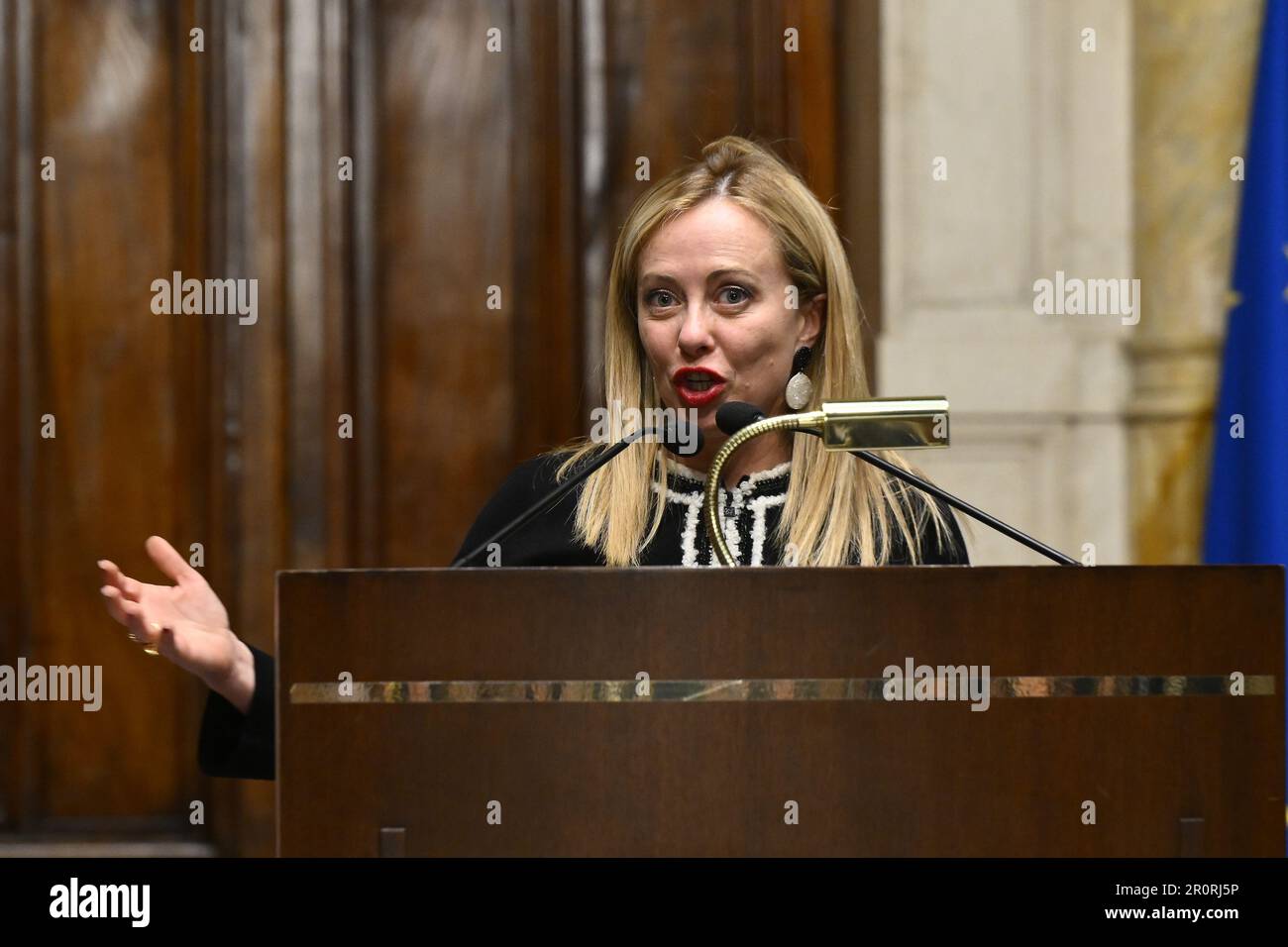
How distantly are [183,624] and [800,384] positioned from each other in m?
0.95

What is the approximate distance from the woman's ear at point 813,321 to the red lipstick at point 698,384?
0.66ft

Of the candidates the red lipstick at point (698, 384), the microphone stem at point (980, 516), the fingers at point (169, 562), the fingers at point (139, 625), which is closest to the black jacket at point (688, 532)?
the red lipstick at point (698, 384)

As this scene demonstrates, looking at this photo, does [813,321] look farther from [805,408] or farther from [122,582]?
[122,582]

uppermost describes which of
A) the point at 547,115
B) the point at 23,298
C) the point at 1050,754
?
the point at 547,115

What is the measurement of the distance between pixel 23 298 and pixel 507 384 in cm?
108

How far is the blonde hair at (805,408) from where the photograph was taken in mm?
1898

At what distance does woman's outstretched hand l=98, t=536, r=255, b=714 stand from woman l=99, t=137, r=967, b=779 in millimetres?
510

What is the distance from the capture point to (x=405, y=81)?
3176mm

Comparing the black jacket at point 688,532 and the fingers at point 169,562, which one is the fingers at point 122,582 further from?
the black jacket at point 688,532
